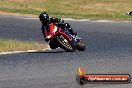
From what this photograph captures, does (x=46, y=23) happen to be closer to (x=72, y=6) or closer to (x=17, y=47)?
(x=17, y=47)

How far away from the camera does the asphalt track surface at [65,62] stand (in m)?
11.4

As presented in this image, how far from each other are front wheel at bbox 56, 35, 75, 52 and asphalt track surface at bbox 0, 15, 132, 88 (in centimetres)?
26

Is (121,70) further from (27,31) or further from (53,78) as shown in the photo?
(27,31)

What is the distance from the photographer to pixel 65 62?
14.7 m

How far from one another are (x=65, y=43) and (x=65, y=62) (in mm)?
2954

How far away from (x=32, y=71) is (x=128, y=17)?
66.0 feet

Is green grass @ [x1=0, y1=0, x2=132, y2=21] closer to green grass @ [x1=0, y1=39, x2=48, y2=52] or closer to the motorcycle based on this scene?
green grass @ [x1=0, y1=39, x2=48, y2=52]

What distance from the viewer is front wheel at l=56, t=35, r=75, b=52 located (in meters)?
17.4

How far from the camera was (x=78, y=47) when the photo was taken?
17688 millimetres

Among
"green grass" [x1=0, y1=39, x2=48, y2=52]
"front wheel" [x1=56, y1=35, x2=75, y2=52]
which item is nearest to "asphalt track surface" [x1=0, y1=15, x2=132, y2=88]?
"front wheel" [x1=56, y1=35, x2=75, y2=52]

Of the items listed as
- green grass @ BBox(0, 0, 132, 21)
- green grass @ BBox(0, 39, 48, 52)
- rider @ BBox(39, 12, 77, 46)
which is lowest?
green grass @ BBox(0, 0, 132, 21)

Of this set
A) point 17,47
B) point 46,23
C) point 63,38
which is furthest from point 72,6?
point 46,23

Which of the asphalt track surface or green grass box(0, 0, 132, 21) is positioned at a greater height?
the asphalt track surface

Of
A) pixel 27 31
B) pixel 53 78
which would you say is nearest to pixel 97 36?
pixel 27 31
